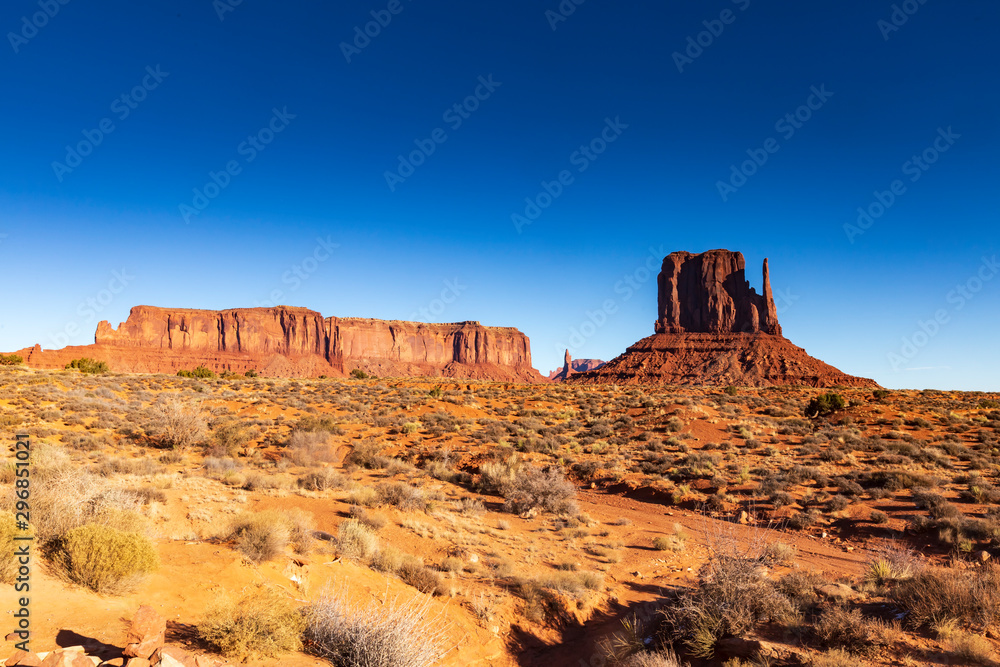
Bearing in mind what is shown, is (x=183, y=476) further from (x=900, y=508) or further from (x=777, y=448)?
(x=777, y=448)

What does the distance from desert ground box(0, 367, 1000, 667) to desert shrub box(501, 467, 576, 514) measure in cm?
6

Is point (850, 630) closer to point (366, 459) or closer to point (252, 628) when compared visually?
point (252, 628)

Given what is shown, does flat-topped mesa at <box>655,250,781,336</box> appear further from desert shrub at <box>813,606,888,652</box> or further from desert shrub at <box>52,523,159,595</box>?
desert shrub at <box>52,523,159,595</box>

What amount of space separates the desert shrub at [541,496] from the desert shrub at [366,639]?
7.42 metres

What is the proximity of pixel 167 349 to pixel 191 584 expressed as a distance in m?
140

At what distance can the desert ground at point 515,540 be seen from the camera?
4.70 metres

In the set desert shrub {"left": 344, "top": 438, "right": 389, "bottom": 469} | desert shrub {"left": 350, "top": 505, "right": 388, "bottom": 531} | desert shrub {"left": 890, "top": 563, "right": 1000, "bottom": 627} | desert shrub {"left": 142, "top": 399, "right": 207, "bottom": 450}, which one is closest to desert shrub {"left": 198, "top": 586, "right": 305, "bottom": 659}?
desert shrub {"left": 350, "top": 505, "right": 388, "bottom": 531}

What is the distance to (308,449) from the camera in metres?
16.5

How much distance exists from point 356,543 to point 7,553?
4238mm

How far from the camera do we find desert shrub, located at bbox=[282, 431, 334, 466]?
50.9 ft

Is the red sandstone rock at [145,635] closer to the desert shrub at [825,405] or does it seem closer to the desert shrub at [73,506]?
the desert shrub at [73,506]

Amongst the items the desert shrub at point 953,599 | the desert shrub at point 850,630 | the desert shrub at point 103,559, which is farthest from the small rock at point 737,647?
the desert shrub at point 103,559

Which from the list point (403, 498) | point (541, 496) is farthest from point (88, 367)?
point (541, 496)

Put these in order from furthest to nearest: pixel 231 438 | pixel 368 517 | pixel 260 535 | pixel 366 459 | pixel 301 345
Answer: pixel 301 345 < pixel 231 438 < pixel 366 459 < pixel 368 517 < pixel 260 535
